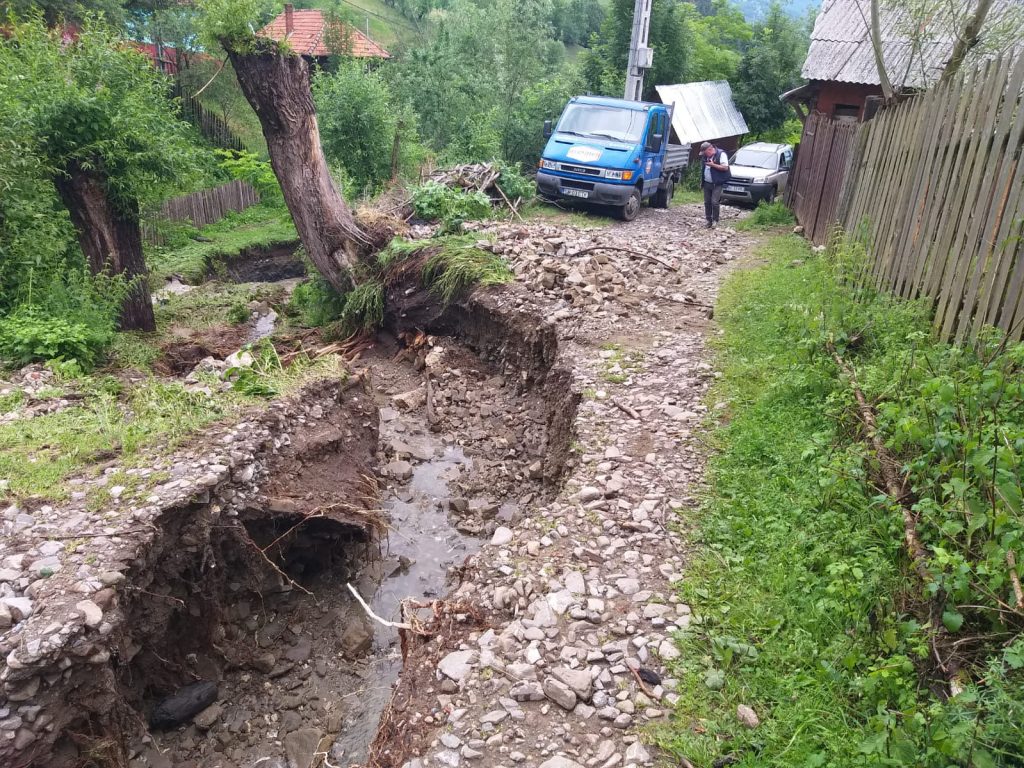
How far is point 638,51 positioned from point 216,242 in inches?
458

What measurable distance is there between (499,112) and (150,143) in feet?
41.4

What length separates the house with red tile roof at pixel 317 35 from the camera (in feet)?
80.8

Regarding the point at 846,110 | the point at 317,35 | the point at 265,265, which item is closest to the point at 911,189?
the point at 846,110

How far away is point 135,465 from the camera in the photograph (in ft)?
15.6

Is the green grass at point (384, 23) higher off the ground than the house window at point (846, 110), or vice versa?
the green grass at point (384, 23)

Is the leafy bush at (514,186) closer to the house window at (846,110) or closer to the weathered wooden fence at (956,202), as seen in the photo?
the weathered wooden fence at (956,202)

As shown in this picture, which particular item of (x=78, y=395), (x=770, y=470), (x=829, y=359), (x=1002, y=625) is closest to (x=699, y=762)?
(x=1002, y=625)

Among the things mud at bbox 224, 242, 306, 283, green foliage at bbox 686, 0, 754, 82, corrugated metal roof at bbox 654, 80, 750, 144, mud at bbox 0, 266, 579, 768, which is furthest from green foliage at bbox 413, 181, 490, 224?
green foliage at bbox 686, 0, 754, 82

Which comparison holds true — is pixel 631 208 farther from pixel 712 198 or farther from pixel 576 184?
pixel 712 198

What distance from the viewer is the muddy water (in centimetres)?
454

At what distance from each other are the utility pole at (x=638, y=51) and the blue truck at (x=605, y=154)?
3.52 m

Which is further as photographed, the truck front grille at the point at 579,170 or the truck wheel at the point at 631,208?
the truck wheel at the point at 631,208

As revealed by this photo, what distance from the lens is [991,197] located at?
4.20m

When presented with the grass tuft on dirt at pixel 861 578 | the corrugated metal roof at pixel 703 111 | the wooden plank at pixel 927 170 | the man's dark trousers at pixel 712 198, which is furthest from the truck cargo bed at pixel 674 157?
the grass tuft on dirt at pixel 861 578
